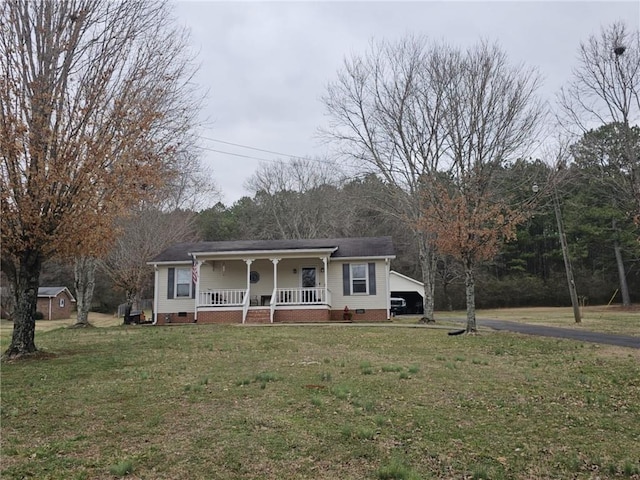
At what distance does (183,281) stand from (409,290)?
17.4m

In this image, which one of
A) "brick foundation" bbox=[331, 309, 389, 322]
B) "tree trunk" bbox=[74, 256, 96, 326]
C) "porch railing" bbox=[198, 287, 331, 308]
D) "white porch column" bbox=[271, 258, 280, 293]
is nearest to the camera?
"tree trunk" bbox=[74, 256, 96, 326]

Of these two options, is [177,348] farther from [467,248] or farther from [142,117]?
[467,248]

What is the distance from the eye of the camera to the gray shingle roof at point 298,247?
70.4ft

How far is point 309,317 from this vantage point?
20.5 metres

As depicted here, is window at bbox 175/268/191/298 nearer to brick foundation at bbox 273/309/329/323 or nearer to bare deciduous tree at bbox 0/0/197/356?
brick foundation at bbox 273/309/329/323

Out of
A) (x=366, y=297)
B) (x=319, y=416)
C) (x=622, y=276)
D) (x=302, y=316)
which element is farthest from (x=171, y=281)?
(x=622, y=276)

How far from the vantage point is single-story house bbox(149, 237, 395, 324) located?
68.1 feet

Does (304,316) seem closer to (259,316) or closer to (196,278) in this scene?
(259,316)

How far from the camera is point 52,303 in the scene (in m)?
41.5

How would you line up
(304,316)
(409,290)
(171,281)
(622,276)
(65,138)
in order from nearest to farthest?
(65,138), (304,316), (171,281), (409,290), (622,276)

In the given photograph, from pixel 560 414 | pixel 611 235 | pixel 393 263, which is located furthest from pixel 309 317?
pixel 611 235

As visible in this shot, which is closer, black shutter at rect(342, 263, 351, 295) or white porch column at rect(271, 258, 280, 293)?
white porch column at rect(271, 258, 280, 293)

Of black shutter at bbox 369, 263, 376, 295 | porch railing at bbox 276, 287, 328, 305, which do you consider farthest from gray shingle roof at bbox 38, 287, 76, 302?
black shutter at bbox 369, 263, 376, 295

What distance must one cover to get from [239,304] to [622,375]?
50.6 feet
